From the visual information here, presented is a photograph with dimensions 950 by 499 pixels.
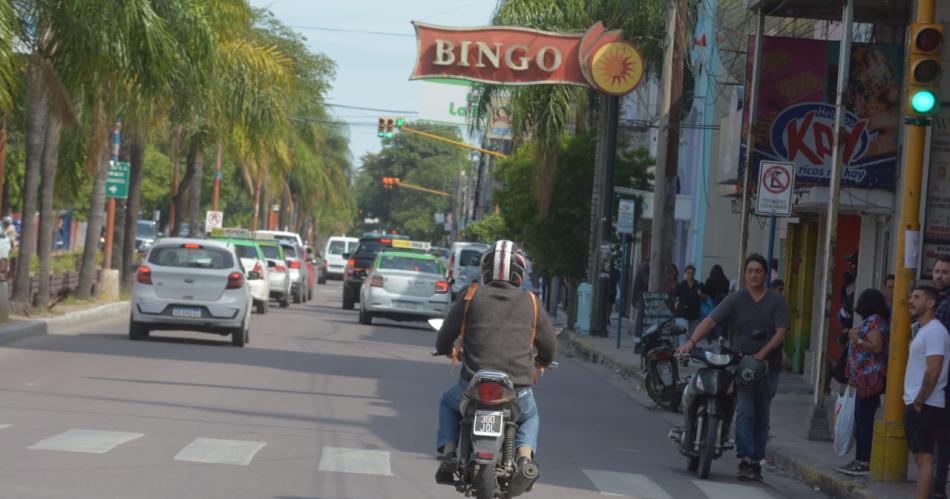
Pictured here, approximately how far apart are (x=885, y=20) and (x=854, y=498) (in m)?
10.7

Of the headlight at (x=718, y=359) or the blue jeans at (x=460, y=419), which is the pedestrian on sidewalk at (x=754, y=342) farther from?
the blue jeans at (x=460, y=419)

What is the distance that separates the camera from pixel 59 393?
15.5m

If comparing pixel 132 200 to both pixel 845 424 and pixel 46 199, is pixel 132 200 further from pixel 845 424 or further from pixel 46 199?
pixel 845 424

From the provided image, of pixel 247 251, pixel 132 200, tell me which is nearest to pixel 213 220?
pixel 132 200

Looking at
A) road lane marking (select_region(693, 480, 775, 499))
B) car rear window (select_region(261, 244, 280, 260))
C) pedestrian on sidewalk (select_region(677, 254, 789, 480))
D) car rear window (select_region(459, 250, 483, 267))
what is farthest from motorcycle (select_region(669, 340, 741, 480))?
car rear window (select_region(459, 250, 483, 267))

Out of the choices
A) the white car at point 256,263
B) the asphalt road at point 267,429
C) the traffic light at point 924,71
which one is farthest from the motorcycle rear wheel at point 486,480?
the white car at point 256,263

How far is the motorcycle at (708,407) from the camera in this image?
12.8 meters

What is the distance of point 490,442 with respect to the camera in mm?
8641

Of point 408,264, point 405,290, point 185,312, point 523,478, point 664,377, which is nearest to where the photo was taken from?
point 523,478

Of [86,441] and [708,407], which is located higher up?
[708,407]

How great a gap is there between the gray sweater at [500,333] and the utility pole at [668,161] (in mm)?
17855

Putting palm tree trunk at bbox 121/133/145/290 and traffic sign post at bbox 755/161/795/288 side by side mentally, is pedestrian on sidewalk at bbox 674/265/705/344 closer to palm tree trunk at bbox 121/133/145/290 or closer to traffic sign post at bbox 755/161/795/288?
traffic sign post at bbox 755/161/795/288

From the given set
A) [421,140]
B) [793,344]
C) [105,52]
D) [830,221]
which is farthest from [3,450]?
[421,140]

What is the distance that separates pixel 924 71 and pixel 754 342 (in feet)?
8.69
